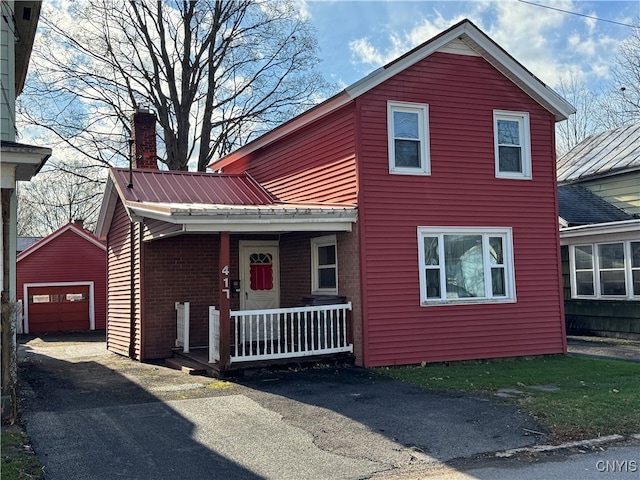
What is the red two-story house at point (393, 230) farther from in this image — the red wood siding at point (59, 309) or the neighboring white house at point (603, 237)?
the red wood siding at point (59, 309)

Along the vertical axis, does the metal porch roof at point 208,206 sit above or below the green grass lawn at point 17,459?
above

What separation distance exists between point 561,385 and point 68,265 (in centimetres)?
2171

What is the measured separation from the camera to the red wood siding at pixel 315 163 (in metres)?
11.8

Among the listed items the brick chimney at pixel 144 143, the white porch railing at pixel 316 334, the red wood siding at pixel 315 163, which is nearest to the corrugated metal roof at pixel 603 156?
the red wood siding at pixel 315 163

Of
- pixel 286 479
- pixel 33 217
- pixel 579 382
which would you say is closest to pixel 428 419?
pixel 286 479

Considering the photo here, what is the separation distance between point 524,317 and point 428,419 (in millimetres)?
5917

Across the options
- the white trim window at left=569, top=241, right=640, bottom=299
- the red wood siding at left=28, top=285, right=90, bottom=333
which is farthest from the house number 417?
the red wood siding at left=28, top=285, right=90, bottom=333

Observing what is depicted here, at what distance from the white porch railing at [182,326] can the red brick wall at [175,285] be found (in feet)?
0.62

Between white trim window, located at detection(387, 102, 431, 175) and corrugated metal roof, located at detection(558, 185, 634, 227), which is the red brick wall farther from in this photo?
corrugated metal roof, located at detection(558, 185, 634, 227)

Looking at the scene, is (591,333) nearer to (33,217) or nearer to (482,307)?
(482,307)

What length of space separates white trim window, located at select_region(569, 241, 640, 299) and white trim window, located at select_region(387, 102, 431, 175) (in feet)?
24.2

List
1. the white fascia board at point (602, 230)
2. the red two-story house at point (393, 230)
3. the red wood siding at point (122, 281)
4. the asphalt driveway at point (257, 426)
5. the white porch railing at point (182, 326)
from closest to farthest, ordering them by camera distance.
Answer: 1. the asphalt driveway at point (257, 426)
2. the red two-story house at point (393, 230)
3. the white porch railing at point (182, 326)
4. the red wood siding at point (122, 281)
5. the white fascia board at point (602, 230)

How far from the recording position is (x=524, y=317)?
12.6m

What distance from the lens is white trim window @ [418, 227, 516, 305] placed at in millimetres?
11891
